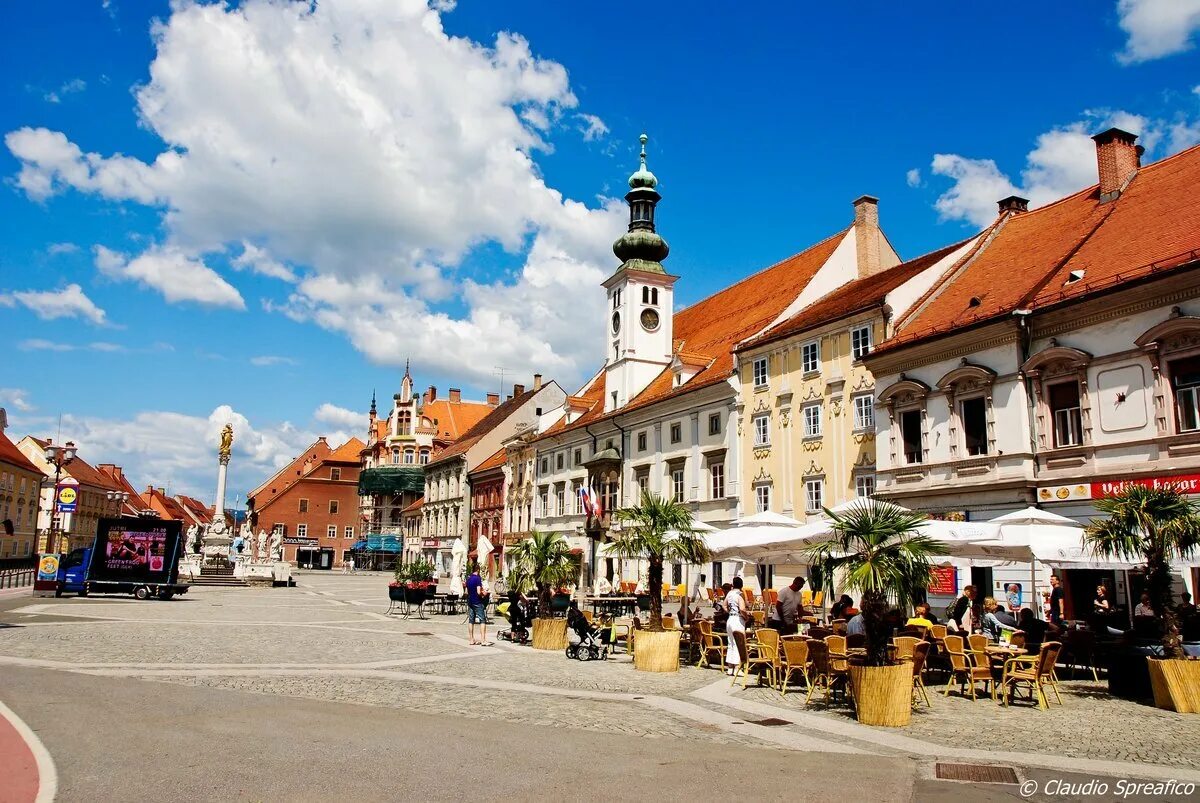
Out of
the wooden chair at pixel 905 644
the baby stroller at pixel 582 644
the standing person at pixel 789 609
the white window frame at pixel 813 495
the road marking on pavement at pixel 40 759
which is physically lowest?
the road marking on pavement at pixel 40 759

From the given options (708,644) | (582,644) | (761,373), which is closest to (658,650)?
(708,644)

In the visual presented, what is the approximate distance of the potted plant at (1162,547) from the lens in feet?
39.7

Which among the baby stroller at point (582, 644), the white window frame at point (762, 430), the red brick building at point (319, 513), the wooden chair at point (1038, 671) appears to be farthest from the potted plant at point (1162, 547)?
the red brick building at point (319, 513)

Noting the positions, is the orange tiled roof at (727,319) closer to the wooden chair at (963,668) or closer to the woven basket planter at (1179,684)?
the wooden chair at (963,668)

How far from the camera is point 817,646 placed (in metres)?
13.2

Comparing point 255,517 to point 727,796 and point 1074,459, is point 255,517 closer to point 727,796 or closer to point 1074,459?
point 1074,459

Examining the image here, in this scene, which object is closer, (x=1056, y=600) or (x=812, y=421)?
(x=1056, y=600)

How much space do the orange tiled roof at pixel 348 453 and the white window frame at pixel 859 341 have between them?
8604 cm

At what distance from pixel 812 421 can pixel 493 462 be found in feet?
123

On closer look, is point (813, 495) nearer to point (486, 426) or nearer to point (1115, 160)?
point (1115, 160)

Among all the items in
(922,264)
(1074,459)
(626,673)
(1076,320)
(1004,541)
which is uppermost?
(922,264)

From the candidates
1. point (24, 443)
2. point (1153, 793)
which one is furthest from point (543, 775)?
point (24, 443)

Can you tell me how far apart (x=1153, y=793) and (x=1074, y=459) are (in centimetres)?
1505

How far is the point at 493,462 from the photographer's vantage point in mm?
65188
